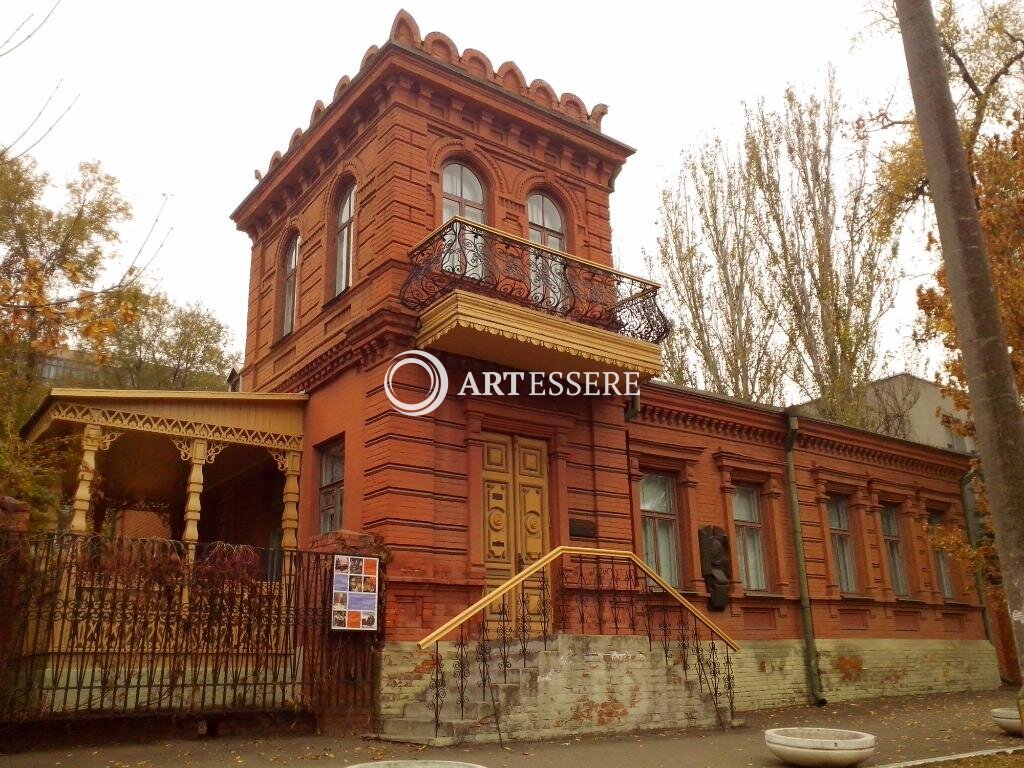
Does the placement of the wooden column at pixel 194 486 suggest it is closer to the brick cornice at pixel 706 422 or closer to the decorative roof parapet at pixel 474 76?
the decorative roof parapet at pixel 474 76

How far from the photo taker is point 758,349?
76.4 feet

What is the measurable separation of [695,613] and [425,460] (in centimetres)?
373

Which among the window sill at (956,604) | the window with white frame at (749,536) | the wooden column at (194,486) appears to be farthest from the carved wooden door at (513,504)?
the window sill at (956,604)

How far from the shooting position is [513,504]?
11711 mm

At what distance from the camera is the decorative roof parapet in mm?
12508

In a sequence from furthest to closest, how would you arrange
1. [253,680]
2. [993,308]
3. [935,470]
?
[935,470] → [253,680] → [993,308]

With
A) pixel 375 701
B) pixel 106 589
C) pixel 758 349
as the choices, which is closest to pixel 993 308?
pixel 375 701

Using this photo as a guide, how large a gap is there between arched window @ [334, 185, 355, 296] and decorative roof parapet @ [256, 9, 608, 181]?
1.42 metres

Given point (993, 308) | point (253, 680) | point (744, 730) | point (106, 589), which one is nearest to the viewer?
point (993, 308)

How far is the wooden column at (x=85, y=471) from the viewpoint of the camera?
426 inches

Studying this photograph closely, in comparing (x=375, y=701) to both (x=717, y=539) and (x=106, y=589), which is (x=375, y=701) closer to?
(x=106, y=589)

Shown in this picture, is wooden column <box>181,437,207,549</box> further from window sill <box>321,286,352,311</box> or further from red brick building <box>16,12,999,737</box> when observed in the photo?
window sill <box>321,286,352,311</box>

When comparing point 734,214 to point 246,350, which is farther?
point 734,214
